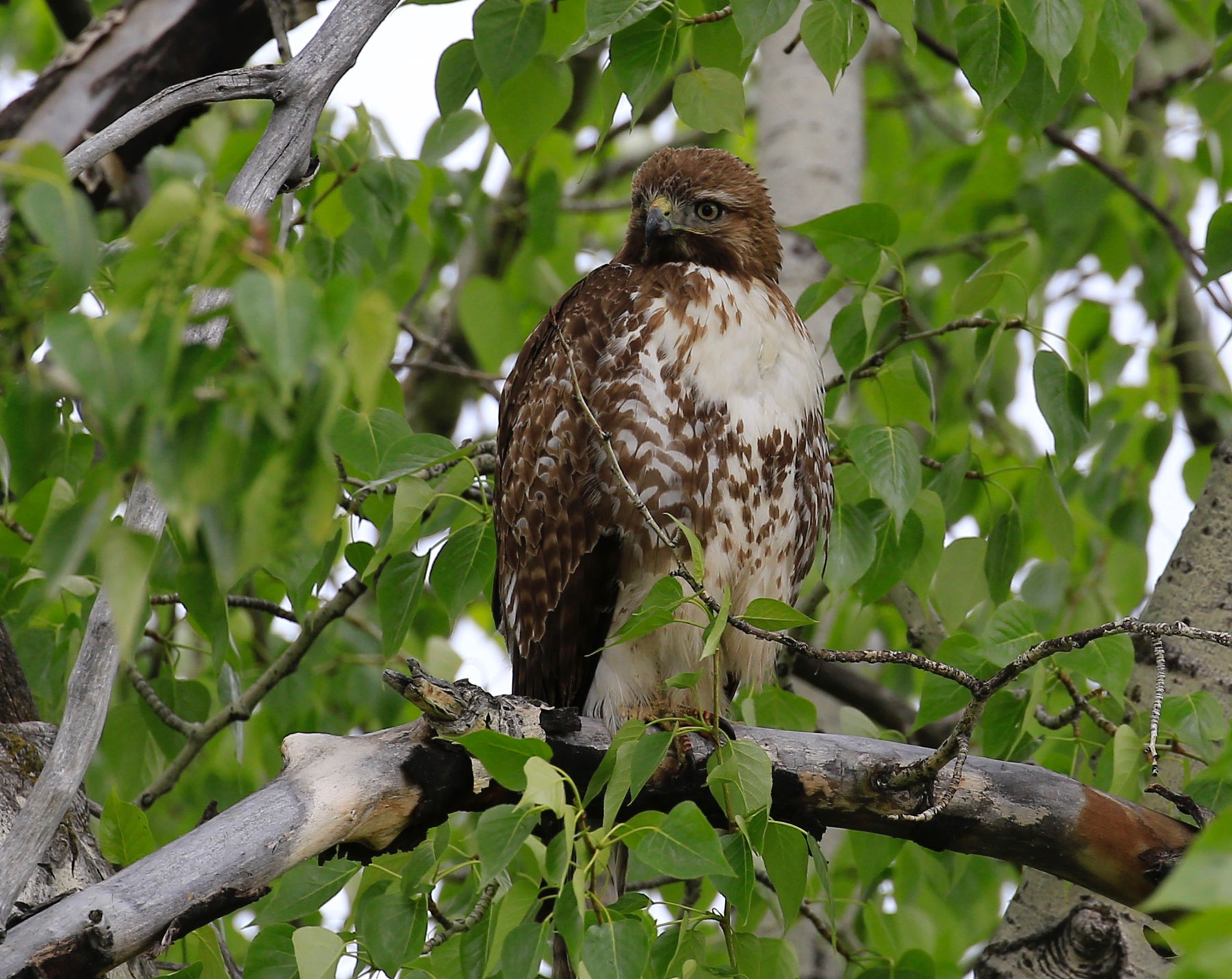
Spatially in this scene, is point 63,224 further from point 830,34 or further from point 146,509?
point 830,34

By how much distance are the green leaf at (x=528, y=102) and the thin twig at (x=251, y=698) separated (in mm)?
1118

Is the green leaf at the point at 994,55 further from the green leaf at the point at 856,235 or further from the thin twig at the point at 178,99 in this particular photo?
the thin twig at the point at 178,99

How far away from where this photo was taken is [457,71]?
2934mm

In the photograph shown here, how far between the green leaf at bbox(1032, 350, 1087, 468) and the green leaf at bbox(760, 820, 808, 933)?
3.76ft

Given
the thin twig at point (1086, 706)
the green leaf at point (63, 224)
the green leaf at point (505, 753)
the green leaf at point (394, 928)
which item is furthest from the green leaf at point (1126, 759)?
the green leaf at point (63, 224)

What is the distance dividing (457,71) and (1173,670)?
2166 millimetres

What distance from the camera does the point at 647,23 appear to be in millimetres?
2531

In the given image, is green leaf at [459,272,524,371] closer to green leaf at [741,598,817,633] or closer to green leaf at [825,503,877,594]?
green leaf at [825,503,877,594]

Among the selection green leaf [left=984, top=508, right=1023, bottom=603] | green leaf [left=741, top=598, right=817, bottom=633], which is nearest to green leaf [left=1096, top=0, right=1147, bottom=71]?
green leaf [left=984, top=508, right=1023, bottom=603]

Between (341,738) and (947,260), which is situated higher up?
(341,738)

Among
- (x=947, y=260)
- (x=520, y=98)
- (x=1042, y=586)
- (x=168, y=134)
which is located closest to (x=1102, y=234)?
(x=947, y=260)

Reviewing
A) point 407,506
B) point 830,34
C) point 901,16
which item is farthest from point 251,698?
point 901,16

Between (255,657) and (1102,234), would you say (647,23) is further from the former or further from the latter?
(1102,234)

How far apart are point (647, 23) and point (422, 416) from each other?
3.31 metres
